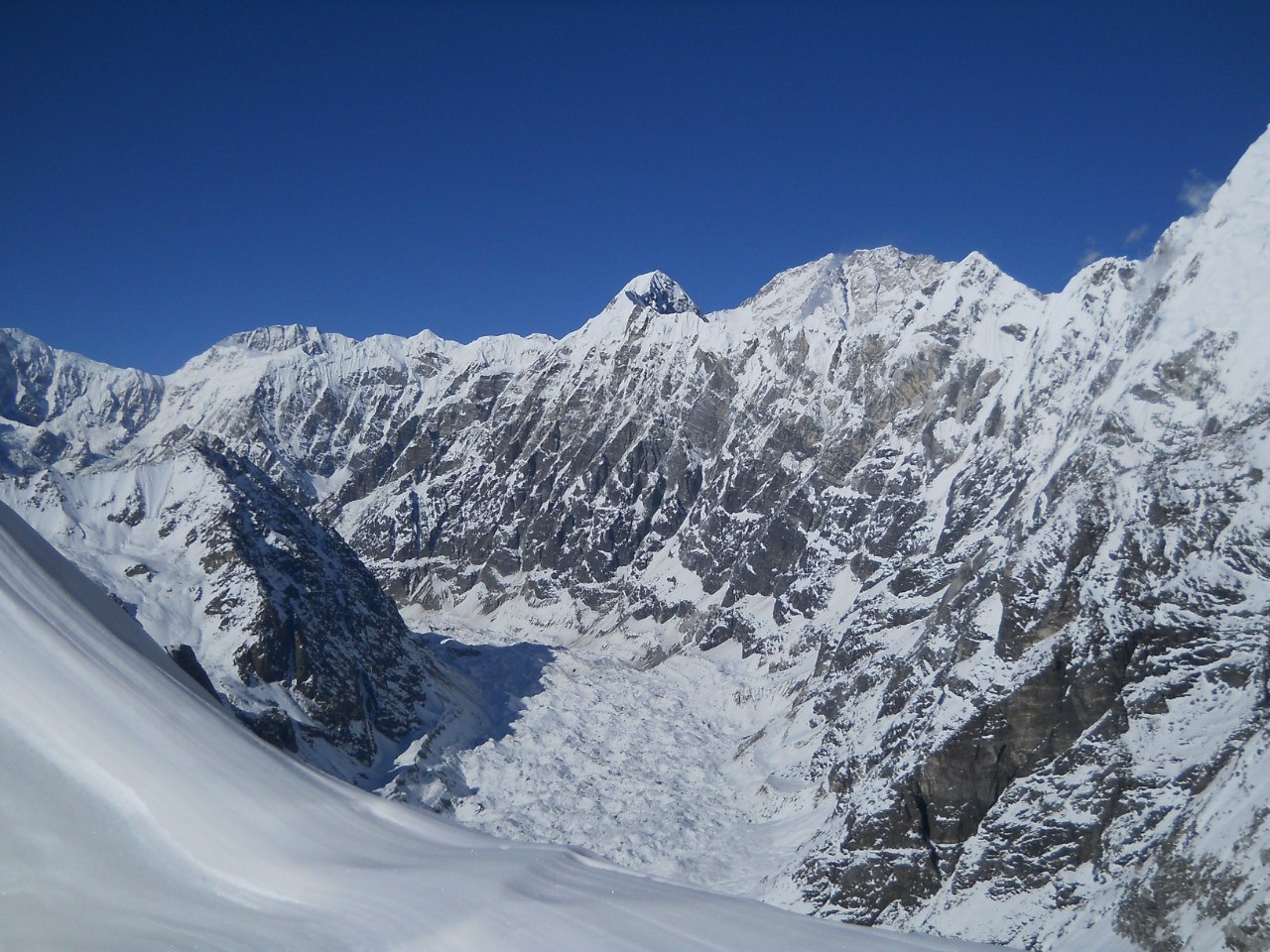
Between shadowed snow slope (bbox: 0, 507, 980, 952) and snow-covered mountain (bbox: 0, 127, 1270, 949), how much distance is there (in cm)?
1593

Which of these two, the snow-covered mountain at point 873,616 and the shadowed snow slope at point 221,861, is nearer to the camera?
the shadowed snow slope at point 221,861

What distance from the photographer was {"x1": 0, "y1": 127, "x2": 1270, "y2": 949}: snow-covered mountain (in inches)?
1406

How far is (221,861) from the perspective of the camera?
4.72 metres

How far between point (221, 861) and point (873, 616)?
235 feet

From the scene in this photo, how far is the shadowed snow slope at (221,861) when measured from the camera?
4410 millimetres

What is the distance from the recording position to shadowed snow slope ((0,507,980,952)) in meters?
4.41

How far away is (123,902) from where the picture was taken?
4.49 meters

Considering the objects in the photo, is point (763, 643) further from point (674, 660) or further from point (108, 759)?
point (108, 759)

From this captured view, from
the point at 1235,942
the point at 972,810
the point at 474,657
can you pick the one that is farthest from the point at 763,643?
the point at 1235,942

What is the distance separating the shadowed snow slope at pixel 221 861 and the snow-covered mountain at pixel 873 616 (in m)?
15.9

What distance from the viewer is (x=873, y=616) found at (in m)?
72.9

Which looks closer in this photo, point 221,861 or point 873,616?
point 221,861

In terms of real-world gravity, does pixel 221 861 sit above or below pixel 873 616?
below

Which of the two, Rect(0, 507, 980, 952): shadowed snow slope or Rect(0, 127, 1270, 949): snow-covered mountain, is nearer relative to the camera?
Rect(0, 507, 980, 952): shadowed snow slope
